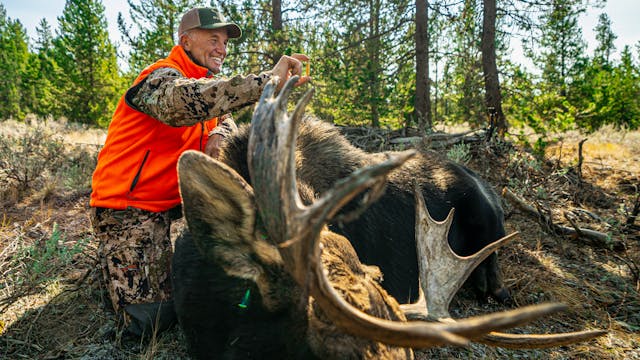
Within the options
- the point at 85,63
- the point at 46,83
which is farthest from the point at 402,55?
the point at 46,83

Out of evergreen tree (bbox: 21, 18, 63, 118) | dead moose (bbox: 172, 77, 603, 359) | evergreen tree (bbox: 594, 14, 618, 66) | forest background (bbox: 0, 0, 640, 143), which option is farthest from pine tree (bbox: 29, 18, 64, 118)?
evergreen tree (bbox: 594, 14, 618, 66)

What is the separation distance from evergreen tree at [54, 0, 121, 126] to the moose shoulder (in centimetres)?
2566

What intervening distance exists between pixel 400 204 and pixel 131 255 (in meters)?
2.24

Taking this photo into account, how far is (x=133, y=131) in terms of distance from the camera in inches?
124

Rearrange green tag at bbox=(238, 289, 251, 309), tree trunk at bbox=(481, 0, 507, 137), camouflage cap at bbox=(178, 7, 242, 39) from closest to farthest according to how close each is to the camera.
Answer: green tag at bbox=(238, 289, 251, 309) → camouflage cap at bbox=(178, 7, 242, 39) → tree trunk at bbox=(481, 0, 507, 137)

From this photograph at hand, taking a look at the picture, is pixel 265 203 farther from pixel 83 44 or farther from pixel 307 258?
pixel 83 44

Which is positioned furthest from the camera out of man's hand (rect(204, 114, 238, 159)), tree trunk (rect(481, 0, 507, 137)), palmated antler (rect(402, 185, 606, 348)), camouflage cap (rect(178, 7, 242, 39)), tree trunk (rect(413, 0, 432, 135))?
tree trunk (rect(413, 0, 432, 135))

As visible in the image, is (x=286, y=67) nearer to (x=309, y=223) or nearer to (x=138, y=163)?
(x=138, y=163)

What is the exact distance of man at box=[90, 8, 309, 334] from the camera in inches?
112

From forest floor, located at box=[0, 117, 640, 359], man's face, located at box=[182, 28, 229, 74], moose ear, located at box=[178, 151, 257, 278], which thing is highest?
man's face, located at box=[182, 28, 229, 74]

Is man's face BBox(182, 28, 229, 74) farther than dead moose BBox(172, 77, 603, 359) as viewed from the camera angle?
Yes

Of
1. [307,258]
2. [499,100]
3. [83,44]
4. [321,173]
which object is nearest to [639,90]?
[499,100]

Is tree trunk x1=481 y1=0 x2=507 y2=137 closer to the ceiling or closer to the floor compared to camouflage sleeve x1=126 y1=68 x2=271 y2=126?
closer to the ceiling

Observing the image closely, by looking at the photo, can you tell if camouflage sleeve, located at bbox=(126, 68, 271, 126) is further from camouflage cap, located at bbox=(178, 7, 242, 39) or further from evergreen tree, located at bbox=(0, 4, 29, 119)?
evergreen tree, located at bbox=(0, 4, 29, 119)
